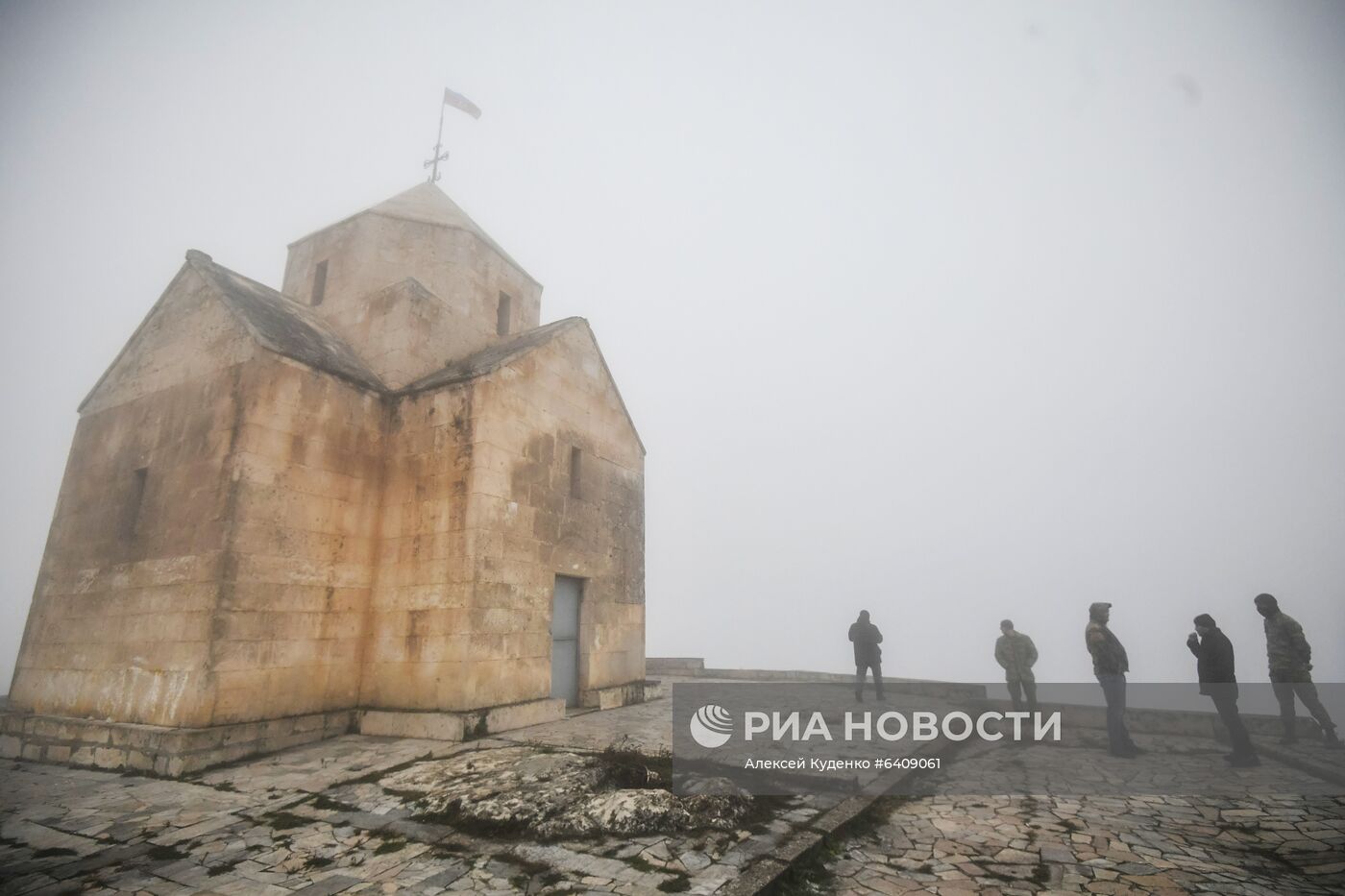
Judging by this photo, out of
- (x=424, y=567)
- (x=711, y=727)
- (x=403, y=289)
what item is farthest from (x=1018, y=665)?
(x=403, y=289)

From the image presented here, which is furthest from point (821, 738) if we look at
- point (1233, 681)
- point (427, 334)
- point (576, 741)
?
point (427, 334)

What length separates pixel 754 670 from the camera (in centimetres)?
2017

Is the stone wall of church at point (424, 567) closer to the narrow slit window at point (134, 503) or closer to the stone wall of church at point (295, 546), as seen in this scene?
the stone wall of church at point (295, 546)

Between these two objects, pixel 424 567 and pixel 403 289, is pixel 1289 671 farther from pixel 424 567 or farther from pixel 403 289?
pixel 403 289

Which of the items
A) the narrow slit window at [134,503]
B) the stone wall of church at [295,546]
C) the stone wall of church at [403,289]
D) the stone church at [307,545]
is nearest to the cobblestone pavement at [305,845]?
the stone church at [307,545]

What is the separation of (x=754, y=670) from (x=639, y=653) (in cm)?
790

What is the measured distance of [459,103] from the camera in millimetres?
17875

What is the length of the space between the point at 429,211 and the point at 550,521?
28.2 ft

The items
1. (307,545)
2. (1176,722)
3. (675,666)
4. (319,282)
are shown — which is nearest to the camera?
(307,545)

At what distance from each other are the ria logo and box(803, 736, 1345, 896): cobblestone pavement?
2667 mm

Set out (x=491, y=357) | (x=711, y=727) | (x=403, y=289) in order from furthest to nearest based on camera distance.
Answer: (x=403, y=289) < (x=491, y=357) < (x=711, y=727)

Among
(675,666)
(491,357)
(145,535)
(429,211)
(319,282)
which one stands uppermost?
(429,211)

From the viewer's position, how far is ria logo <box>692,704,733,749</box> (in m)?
8.65

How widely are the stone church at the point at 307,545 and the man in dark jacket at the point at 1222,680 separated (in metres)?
9.52
